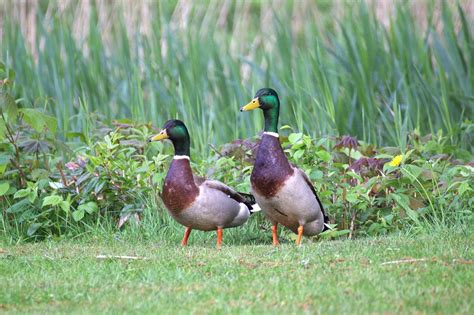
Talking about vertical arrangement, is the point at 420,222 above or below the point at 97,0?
below

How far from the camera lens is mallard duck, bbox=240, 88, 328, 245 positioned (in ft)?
19.9

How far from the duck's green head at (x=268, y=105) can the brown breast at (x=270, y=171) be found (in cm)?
22

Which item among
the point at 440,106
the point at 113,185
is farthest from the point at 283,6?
the point at 113,185

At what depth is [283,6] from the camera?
10.5 metres

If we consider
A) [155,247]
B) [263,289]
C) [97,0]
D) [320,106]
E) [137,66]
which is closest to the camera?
[263,289]

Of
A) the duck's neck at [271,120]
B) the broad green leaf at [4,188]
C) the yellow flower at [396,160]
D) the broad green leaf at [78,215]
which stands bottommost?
the broad green leaf at [78,215]

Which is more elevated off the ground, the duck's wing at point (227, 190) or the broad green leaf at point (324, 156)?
the broad green leaf at point (324, 156)

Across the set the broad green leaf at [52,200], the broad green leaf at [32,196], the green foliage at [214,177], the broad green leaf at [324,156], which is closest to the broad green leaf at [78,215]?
the green foliage at [214,177]

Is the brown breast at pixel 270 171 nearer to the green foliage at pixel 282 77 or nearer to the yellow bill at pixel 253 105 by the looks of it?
the yellow bill at pixel 253 105

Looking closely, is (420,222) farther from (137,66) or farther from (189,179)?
(137,66)

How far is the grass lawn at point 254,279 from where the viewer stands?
4.11 meters

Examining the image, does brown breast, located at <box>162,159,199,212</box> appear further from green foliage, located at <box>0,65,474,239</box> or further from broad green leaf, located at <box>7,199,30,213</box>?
broad green leaf, located at <box>7,199,30,213</box>

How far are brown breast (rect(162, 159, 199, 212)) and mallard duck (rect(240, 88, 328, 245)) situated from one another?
16.0 inches

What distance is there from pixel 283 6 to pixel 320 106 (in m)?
3.00
